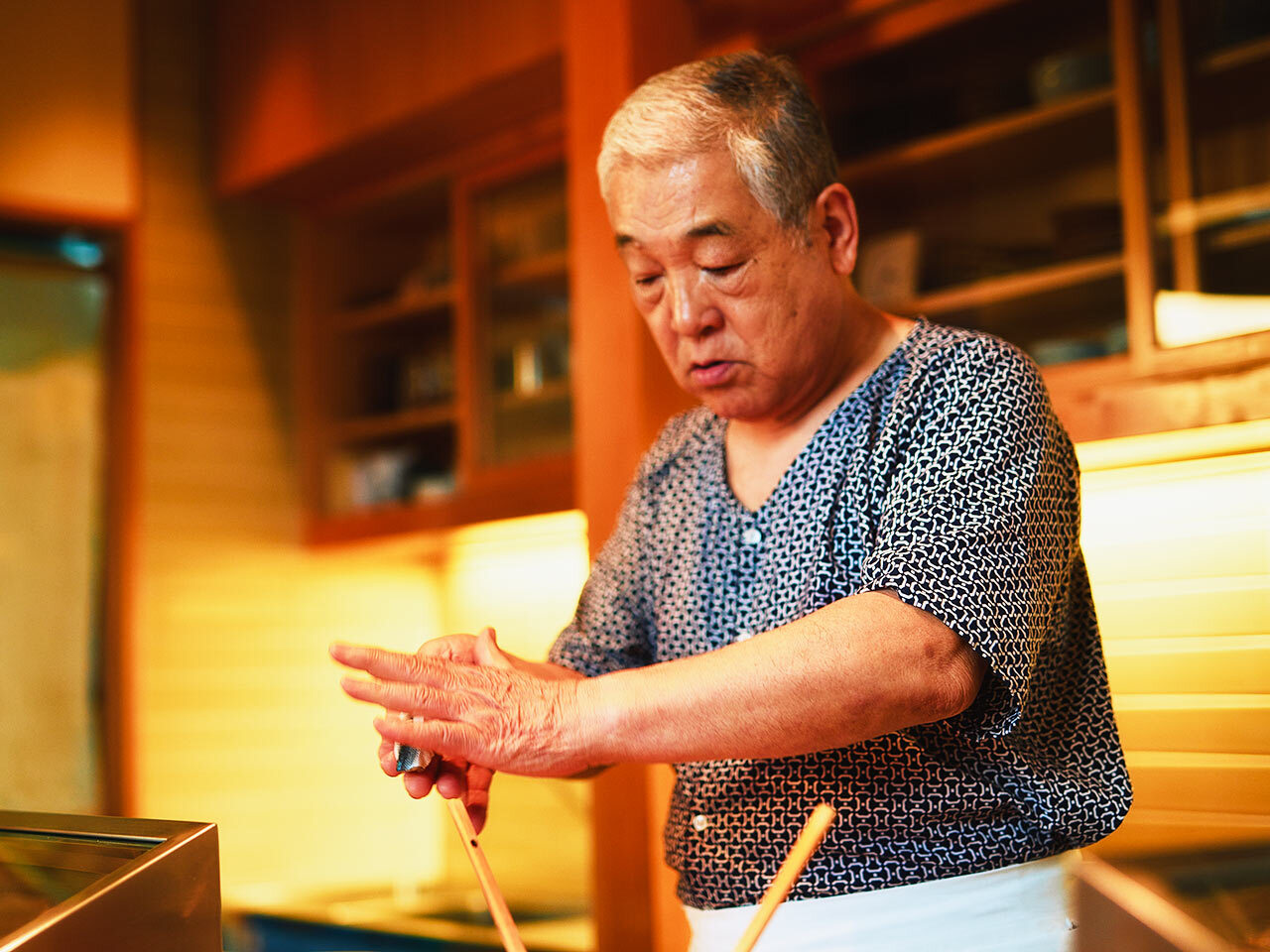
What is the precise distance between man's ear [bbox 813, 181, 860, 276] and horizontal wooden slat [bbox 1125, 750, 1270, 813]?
4.22 feet

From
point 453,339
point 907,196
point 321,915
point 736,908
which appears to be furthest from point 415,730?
point 453,339

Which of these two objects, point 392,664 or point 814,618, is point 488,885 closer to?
point 392,664

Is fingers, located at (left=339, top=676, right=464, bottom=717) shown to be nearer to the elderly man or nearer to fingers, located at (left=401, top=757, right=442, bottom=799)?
the elderly man

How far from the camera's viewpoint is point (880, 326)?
1306 millimetres

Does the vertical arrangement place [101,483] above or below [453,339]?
below

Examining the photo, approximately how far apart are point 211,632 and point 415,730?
3.05 metres

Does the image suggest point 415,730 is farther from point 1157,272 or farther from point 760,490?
point 1157,272

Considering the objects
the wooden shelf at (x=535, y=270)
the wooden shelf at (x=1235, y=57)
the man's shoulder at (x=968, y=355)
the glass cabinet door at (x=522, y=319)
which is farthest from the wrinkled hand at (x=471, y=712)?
the wooden shelf at (x=535, y=270)

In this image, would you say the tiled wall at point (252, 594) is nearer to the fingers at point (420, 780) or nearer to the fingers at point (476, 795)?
the fingers at point (476, 795)

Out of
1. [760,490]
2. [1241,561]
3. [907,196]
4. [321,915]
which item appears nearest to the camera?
[760,490]

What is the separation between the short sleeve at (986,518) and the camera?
99 cm

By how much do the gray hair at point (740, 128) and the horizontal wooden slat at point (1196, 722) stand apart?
4.14ft

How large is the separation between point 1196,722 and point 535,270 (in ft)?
6.32

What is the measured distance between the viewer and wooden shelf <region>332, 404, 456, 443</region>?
3.71m
